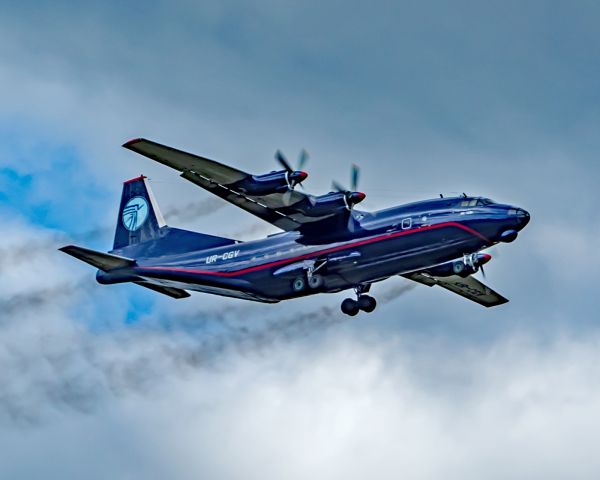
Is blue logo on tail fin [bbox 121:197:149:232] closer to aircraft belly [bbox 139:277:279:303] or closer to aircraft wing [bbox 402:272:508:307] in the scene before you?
aircraft belly [bbox 139:277:279:303]

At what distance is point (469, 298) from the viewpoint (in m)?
59.8

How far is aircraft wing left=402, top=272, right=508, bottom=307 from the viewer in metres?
57.2

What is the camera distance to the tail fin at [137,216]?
190 ft

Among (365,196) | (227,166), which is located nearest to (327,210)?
(365,196)

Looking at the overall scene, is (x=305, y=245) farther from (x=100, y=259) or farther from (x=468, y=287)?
(x=468, y=287)

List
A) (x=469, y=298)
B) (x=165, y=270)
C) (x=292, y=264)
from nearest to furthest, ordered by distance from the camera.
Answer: (x=292, y=264), (x=165, y=270), (x=469, y=298)

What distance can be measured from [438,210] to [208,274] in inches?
433

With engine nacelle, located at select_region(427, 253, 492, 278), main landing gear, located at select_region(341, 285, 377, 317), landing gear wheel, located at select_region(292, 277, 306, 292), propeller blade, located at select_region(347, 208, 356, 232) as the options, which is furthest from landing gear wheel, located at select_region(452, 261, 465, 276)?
landing gear wheel, located at select_region(292, 277, 306, 292)

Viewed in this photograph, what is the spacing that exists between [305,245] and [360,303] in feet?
11.2

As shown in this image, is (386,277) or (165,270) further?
(165,270)

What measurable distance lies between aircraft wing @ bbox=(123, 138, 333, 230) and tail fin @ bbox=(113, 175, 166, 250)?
8.02 m

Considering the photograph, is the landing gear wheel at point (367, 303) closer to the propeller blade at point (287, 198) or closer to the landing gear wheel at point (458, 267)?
the landing gear wheel at point (458, 267)

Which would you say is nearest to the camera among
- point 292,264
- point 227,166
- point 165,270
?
point 227,166

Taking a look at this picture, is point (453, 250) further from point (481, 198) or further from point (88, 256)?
point (88, 256)
